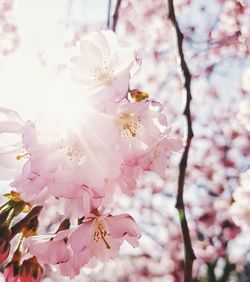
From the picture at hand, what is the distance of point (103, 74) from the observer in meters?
0.97

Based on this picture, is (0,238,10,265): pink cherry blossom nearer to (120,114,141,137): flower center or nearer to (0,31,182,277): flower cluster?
(0,31,182,277): flower cluster

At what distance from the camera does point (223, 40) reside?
744 centimetres

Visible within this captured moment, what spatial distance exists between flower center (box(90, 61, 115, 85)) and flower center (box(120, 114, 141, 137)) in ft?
0.30

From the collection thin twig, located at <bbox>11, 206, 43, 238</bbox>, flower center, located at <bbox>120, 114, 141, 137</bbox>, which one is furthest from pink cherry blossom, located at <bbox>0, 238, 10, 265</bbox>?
flower center, located at <bbox>120, 114, 141, 137</bbox>

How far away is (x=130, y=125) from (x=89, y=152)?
4.7 inches

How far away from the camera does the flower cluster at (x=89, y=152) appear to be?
0.85 metres

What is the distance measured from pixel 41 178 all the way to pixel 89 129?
14 cm

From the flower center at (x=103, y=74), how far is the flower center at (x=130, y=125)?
0.09 metres

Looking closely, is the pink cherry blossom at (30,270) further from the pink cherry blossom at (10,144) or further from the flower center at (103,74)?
the flower center at (103,74)

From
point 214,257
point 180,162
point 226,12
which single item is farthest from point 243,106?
point 214,257

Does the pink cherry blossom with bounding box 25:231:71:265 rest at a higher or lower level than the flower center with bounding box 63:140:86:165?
lower

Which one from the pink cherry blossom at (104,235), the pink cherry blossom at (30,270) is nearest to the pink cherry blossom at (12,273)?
the pink cherry blossom at (30,270)

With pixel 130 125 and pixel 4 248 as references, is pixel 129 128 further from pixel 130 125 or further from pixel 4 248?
pixel 4 248

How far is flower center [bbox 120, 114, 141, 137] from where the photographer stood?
93cm
